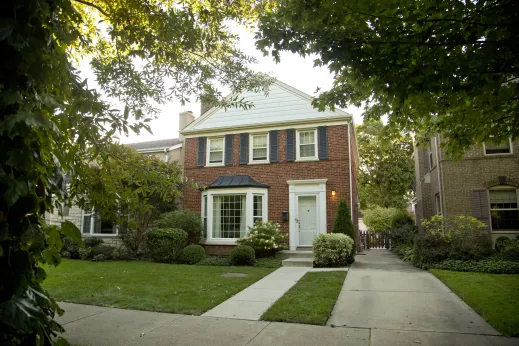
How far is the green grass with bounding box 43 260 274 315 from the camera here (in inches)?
258

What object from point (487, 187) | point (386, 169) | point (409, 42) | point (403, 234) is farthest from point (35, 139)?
point (386, 169)

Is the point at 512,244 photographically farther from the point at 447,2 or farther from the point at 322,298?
the point at 447,2

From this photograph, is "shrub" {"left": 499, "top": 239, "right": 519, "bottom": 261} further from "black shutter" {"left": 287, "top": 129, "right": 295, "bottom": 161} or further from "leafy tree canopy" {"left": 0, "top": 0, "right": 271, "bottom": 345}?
"leafy tree canopy" {"left": 0, "top": 0, "right": 271, "bottom": 345}

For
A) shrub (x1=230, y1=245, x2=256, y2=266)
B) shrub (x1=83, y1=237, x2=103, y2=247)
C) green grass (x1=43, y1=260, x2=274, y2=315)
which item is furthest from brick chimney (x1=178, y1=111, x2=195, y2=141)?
green grass (x1=43, y1=260, x2=274, y2=315)

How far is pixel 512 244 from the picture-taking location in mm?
11539

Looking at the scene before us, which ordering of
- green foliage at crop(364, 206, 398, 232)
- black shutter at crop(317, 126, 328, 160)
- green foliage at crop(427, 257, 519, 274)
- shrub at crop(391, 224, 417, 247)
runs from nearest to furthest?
green foliage at crop(427, 257, 519, 274)
black shutter at crop(317, 126, 328, 160)
shrub at crop(391, 224, 417, 247)
green foliage at crop(364, 206, 398, 232)

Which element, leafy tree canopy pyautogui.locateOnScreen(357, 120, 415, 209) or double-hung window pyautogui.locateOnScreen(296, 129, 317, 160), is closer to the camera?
double-hung window pyautogui.locateOnScreen(296, 129, 317, 160)

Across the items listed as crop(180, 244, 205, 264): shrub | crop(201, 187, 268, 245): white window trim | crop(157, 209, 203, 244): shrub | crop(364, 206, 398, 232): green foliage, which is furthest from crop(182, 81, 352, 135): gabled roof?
crop(364, 206, 398, 232): green foliage

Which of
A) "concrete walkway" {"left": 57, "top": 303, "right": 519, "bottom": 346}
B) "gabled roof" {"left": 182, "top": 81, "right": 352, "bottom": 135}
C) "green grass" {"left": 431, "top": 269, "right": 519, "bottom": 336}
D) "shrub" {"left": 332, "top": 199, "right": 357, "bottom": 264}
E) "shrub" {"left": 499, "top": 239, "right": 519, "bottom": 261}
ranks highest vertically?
"gabled roof" {"left": 182, "top": 81, "right": 352, "bottom": 135}

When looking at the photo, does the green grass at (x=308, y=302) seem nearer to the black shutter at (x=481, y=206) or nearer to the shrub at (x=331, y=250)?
the shrub at (x=331, y=250)

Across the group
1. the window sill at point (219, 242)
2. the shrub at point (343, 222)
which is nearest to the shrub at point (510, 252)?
the shrub at point (343, 222)

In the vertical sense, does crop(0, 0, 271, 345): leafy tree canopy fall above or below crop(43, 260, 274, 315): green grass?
above

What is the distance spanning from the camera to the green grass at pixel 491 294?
519 cm

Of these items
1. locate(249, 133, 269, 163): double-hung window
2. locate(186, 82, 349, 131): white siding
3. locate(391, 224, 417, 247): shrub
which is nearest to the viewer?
locate(186, 82, 349, 131): white siding
